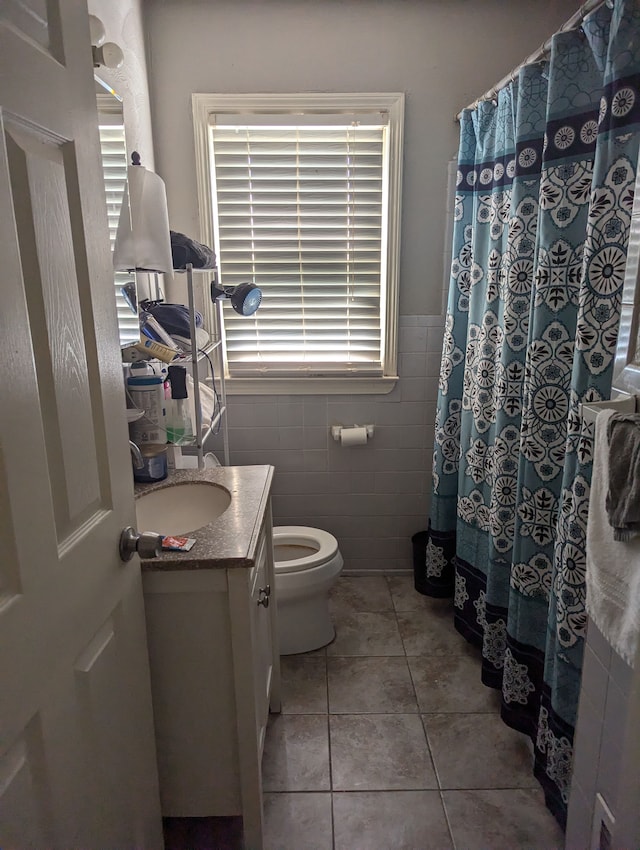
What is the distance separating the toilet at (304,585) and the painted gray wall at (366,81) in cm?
48

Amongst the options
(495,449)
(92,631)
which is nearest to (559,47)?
(495,449)

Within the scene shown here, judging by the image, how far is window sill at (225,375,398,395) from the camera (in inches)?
101

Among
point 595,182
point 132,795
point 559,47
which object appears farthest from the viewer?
point 559,47

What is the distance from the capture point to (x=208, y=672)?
4.17 feet

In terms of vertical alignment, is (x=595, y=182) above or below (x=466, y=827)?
above

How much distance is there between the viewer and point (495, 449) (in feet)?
5.89

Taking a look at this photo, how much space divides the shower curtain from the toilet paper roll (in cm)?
53

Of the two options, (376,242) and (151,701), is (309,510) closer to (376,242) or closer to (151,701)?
(376,242)

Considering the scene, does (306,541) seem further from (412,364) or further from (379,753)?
(412,364)

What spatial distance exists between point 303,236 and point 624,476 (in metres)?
1.88

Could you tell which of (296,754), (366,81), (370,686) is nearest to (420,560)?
(370,686)

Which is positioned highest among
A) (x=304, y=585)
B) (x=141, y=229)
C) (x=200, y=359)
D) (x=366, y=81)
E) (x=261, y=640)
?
(x=366, y=81)

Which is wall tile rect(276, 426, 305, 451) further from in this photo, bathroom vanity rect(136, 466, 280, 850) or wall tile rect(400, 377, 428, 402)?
bathroom vanity rect(136, 466, 280, 850)

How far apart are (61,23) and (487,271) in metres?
1.53
